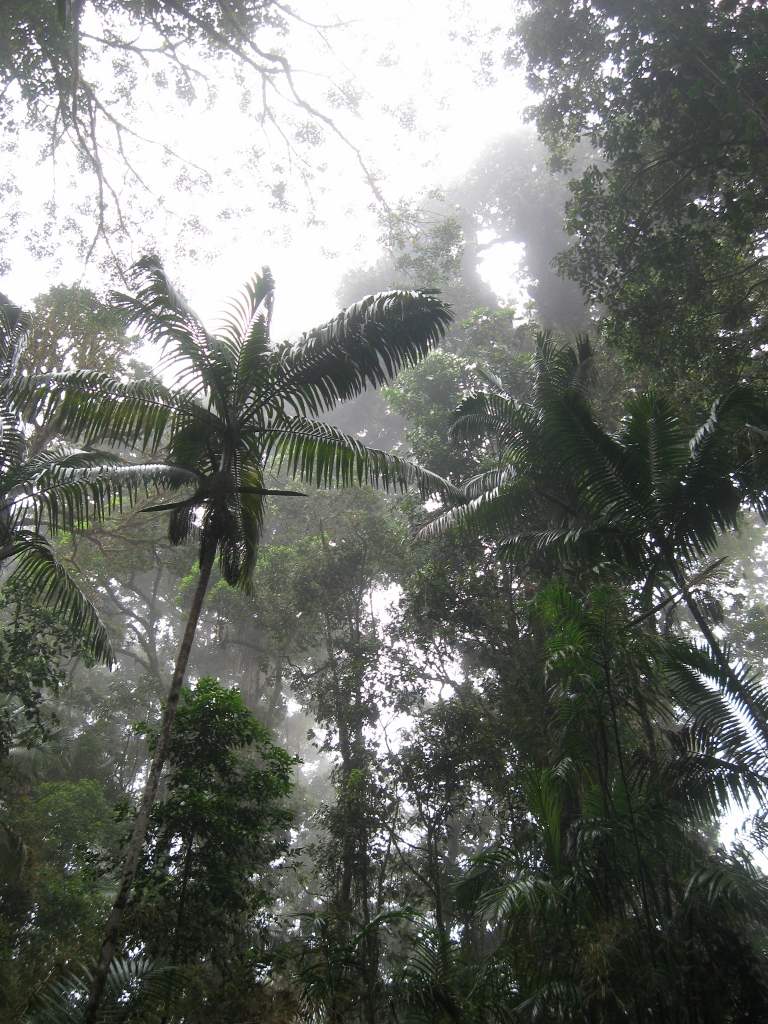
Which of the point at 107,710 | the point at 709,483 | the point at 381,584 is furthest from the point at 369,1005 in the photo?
the point at 107,710

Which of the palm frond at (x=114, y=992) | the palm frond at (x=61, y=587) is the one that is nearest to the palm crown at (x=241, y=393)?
the palm frond at (x=61, y=587)

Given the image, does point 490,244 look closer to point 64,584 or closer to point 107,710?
point 107,710

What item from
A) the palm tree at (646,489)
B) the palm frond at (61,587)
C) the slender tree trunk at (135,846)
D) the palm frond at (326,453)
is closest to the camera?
the slender tree trunk at (135,846)

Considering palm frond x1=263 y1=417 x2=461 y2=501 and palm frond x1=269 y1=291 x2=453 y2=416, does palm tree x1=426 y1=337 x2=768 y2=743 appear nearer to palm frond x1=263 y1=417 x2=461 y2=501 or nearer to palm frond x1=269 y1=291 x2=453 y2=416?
palm frond x1=263 y1=417 x2=461 y2=501

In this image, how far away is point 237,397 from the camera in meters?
5.36

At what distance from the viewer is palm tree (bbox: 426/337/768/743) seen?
561 centimetres

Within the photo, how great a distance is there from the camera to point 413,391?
15.5 m

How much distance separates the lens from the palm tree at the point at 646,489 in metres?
5.61

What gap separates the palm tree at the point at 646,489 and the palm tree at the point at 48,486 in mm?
3125

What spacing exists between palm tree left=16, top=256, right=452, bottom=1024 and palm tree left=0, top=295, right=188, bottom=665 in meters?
0.31

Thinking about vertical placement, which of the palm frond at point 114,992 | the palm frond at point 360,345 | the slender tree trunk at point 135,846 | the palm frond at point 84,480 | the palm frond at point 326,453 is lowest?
the palm frond at point 114,992

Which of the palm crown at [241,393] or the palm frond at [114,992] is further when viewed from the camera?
the palm crown at [241,393]

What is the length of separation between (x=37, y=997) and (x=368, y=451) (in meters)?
4.15

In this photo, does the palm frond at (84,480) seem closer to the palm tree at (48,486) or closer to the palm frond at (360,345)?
the palm tree at (48,486)
